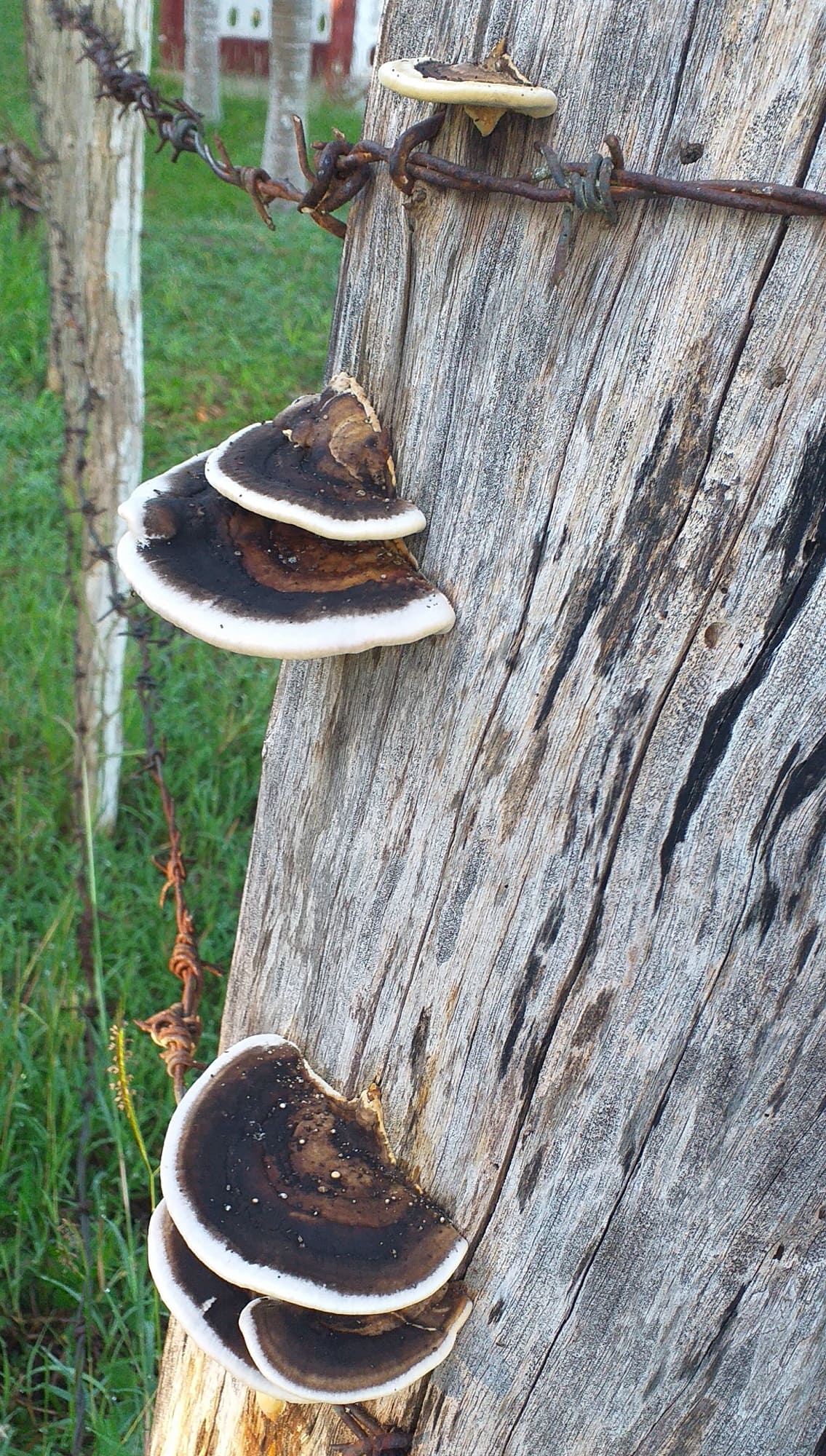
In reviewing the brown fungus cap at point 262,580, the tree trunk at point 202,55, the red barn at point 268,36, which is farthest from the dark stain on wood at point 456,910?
the red barn at point 268,36

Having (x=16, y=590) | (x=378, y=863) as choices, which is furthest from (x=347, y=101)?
→ (x=378, y=863)

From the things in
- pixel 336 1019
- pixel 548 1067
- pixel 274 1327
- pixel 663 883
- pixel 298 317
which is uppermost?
pixel 663 883

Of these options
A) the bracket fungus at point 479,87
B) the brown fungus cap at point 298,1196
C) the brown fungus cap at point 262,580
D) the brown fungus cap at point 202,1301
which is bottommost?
the brown fungus cap at point 202,1301

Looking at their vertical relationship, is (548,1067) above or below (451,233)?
below

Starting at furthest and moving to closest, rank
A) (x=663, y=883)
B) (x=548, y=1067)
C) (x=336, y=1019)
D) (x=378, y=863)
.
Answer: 1. (x=336, y=1019)
2. (x=378, y=863)
3. (x=548, y=1067)
4. (x=663, y=883)

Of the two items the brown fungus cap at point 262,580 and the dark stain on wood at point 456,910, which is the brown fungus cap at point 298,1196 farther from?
the brown fungus cap at point 262,580

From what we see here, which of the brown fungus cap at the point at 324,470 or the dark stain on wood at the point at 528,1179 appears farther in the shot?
the dark stain on wood at the point at 528,1179

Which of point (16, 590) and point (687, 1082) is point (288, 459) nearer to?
point (687, 1082)
